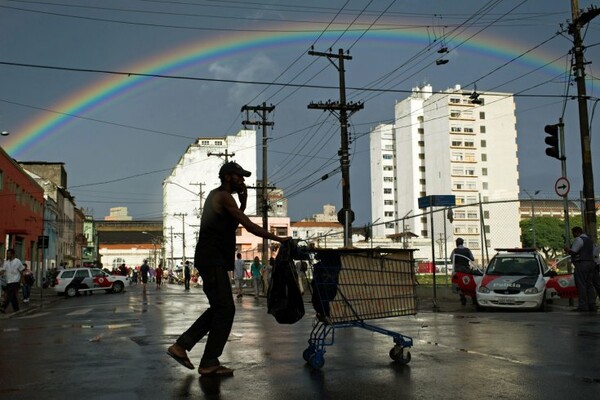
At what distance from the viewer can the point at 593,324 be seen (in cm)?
→ 1098

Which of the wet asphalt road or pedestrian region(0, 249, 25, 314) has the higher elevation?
pedestrian region(0, 249, 25, 314)

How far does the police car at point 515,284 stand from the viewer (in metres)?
15.2

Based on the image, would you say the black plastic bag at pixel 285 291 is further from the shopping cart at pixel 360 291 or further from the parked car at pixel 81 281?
the parked car at pixel 81 281

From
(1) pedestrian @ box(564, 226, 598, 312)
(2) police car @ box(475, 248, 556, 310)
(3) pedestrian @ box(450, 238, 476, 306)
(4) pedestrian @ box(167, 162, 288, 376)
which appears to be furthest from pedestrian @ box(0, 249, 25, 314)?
(1) pedestrian @ box(564, 226, 598, 312)

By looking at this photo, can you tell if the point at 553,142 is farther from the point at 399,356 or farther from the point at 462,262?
the point at 399,356

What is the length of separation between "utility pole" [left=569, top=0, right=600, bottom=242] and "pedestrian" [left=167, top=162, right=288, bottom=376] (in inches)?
520

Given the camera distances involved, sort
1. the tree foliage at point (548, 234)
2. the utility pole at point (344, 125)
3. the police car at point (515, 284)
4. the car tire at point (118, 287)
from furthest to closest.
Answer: the tree foliage at point (548, 234), the car tire at point (118, 287), the utility pole at point (344, 125), the police car at point (515, 284)

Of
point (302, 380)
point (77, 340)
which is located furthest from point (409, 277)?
point (77, 340)

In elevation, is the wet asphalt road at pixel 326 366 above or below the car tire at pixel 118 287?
above

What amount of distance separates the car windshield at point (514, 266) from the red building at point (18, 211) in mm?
32041

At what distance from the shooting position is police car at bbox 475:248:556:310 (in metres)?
15.2

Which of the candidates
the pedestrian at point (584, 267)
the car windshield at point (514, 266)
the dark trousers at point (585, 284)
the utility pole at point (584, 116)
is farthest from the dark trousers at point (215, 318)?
the utility pole at point (584, 116)

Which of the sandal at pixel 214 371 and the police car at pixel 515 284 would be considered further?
the police car at pixel 515 284

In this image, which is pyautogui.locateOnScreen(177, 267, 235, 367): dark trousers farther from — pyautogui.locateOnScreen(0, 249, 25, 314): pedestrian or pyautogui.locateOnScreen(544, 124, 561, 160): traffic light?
pyautogui.locateOnScreen(0, 249, 25, 314): pedestrian
